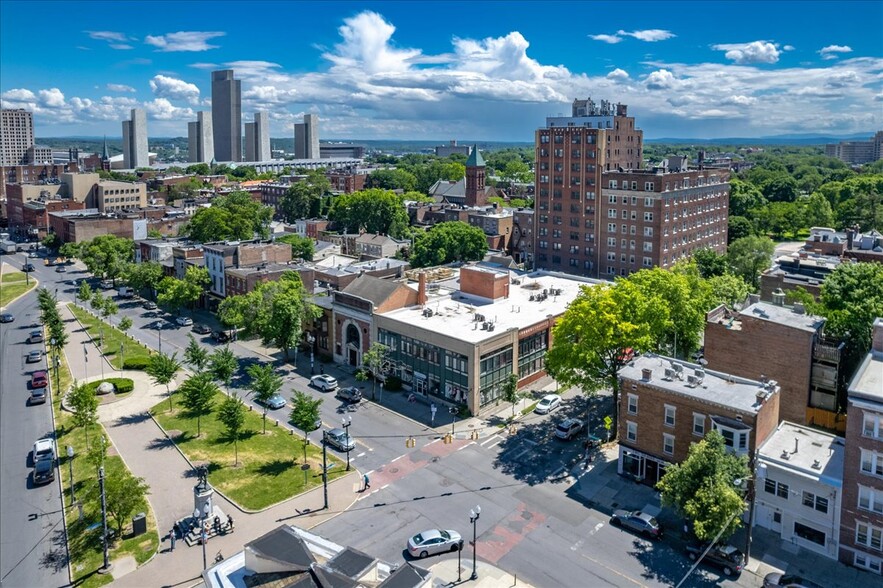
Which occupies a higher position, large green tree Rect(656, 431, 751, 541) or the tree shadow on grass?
large green tree Rect(656, 431, 751, 541)

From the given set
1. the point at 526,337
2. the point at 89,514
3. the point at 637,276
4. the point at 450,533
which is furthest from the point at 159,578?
the point at 637,276

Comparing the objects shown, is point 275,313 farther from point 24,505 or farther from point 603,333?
point 603,333

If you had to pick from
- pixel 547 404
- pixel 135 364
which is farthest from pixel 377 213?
pixel 547 404

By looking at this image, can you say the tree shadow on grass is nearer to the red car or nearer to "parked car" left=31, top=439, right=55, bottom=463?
"parked car" left=31, top=439, right=55, bottom=463

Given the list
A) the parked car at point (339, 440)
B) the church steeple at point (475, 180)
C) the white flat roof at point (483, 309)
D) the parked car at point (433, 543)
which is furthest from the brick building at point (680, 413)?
the church steeple at point (475, 180)

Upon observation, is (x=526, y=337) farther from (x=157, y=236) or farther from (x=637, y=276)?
(x=157, y=236)

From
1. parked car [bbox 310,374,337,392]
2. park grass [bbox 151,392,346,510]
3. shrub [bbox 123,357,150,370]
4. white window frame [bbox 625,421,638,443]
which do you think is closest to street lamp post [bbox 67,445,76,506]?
park grass [bbox 151,392,346,510]
